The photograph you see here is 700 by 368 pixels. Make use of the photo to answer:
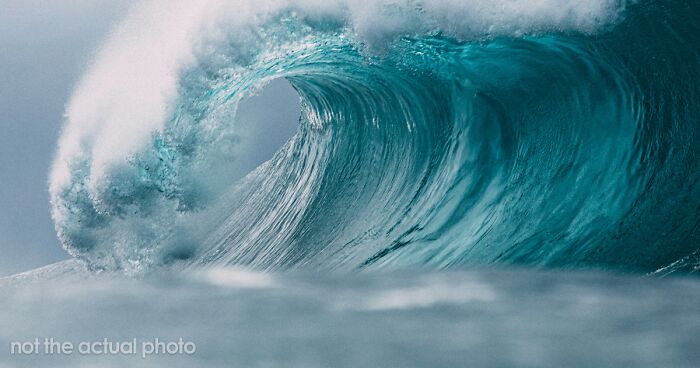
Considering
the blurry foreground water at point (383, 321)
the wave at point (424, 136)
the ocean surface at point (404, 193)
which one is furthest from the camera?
the wave at point (424, 136)

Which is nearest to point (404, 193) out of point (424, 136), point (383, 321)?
point (424, 136)

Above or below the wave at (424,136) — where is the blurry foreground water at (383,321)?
below

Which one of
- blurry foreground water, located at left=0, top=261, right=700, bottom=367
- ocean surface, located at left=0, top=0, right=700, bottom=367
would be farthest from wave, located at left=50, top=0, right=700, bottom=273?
blurry foreground water, located at left=0, top=261, right=700, bottom=367

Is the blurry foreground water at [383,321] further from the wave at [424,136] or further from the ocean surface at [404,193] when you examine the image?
the wave at [424,136]

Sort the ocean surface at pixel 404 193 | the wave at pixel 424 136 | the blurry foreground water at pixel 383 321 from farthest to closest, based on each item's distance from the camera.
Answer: the wave at pixel 424 136, the ocean surface at pixel 404 193, the blurry foreground water at pixel 383 321

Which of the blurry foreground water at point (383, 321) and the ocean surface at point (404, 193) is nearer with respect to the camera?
the blurry foreground water at point (383, 321)

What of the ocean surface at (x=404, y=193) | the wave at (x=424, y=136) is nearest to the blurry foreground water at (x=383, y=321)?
the ocean surface at (x=404, y=193)

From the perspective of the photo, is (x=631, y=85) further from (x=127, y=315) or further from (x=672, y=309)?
(x=127, y=315)

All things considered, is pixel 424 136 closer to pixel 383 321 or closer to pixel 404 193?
pixel 404 193

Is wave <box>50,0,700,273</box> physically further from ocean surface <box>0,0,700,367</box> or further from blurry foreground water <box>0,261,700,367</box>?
blurry foreground water <box>0,261,700,367</box>

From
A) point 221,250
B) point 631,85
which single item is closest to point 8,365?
point 631,85
